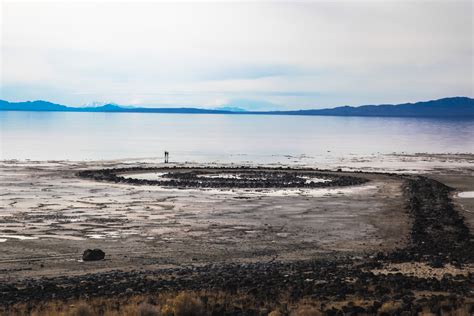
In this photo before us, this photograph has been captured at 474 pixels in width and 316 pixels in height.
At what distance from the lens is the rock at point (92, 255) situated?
22750 millimetres

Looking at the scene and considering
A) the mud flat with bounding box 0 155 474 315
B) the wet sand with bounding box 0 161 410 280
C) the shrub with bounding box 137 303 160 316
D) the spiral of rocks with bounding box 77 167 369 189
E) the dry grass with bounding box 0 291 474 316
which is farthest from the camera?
the spiral of rocks with bounding box 77 167 369 189

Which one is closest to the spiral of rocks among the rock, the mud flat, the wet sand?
the mud flat

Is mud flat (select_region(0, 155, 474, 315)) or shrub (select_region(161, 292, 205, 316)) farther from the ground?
shrub (select_region(161, 292, 205, 316))

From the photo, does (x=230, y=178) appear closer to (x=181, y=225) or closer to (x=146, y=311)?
(x=181, y=225)

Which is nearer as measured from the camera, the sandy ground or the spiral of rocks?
the sandy ground

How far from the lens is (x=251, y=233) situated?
29062 millimetres

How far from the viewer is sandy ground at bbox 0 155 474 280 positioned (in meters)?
23.9

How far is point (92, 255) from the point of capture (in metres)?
22.8

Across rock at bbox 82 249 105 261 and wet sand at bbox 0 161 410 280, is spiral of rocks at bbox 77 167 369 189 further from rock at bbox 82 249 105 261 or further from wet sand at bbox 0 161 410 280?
rock at bbox 82 249 105 261

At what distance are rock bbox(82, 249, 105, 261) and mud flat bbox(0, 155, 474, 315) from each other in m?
0.52

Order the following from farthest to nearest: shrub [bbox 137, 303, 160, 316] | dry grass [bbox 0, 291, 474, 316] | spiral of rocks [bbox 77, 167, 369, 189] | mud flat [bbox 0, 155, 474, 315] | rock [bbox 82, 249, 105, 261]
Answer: spiral of rocks [bbox 77, 167, 369, 189] < rock [bbox 82, 249, 105, 261] < mud flat [bbox 0, 155, 474, 315] < dry grass [bbox 0, 291, 474, 316] < shrub [bbox 137, 303, 160, 316]

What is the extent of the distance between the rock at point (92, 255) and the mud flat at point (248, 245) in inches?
20.4

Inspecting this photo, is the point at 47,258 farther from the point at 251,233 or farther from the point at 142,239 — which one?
the point at 251,233

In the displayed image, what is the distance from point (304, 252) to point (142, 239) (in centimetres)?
680
